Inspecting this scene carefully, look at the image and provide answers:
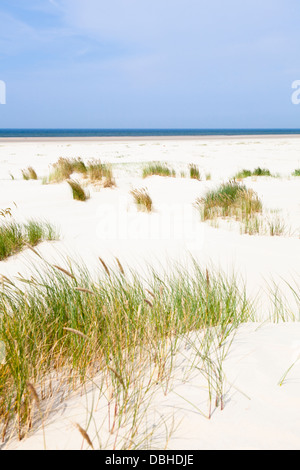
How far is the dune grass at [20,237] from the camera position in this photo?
13.0 ft

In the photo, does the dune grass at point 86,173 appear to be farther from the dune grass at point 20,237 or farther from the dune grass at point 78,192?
the dune grass at point 20,237

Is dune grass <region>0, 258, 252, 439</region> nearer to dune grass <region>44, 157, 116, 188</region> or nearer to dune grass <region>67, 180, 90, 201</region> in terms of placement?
dune grass <region>67, 180, 90, 201</region>

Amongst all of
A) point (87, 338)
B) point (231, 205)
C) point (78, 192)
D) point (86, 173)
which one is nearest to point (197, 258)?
point (231, 205)

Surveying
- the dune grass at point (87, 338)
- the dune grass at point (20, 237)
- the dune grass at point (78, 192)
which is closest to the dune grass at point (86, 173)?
the dune grass at point (78, 192)

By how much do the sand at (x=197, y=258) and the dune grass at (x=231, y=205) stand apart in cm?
24

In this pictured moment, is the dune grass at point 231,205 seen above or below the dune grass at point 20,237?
above

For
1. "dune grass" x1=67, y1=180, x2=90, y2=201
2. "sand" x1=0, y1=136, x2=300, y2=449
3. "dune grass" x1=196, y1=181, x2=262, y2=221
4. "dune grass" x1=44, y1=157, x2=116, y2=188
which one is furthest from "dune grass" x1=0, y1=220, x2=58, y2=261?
"dune grass" x1=44, y1=157, x2=116, y2=188

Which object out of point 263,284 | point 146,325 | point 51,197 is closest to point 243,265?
point 263,284

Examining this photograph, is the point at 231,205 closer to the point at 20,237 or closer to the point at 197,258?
the point at 197,258

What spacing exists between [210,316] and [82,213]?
4.56 metres

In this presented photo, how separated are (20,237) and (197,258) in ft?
7.08

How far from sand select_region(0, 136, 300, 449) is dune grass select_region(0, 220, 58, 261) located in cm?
14
